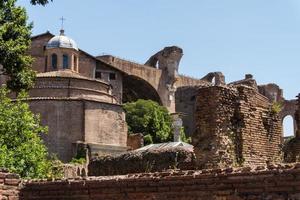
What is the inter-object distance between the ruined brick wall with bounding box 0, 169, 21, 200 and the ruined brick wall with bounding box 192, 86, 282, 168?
3.66 meters

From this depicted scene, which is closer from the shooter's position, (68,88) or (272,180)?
(272,180)

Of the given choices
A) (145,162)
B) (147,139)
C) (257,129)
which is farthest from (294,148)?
(147,139)

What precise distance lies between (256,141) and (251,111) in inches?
22.6

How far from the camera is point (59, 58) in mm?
39719

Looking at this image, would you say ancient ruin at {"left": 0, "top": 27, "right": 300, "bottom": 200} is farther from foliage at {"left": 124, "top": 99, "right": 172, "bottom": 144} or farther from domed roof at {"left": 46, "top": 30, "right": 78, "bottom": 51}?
foliage at {"left": 124, "top": 99, "right": 172, "bottom": 144}

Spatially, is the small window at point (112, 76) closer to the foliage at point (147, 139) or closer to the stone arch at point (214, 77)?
the foliage at point (147, 139)

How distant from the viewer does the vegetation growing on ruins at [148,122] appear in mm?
48469

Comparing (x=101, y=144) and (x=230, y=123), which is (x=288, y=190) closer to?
(x=230, y=123)

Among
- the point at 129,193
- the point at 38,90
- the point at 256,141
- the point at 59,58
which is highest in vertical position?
the point at 59,58

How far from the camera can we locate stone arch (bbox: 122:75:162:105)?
5620cm

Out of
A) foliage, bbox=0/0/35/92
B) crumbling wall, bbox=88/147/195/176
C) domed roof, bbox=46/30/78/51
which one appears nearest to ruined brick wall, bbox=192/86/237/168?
crumbling wall, bbox=88/147/195/176

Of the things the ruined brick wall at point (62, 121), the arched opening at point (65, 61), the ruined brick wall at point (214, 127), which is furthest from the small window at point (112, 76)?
the ruined brick wall at point (214, 127)

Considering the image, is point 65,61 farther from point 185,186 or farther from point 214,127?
point 185,186

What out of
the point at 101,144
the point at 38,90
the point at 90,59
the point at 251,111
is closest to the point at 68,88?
the point at 38,90
